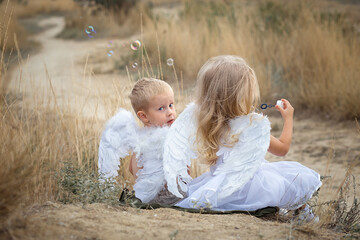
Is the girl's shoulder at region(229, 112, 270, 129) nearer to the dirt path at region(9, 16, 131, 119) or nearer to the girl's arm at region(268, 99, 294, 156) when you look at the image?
the girl's arm at region(268, 99, 294, 156)

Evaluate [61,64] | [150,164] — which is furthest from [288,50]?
[61,64]

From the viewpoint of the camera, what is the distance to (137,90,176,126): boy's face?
277cm

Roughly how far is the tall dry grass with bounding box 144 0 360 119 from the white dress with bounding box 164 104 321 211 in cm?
304

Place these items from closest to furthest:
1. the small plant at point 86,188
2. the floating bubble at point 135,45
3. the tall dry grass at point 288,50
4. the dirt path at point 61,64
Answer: the small plant at point 86,188, the floating bubble at point 135,45, the tall dry grass at point 288,50, the dirt path at point 61,64

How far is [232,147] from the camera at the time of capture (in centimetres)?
265

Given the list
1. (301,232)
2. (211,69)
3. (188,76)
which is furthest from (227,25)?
(301,232)

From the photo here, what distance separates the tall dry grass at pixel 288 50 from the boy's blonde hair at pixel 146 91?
3316 mm

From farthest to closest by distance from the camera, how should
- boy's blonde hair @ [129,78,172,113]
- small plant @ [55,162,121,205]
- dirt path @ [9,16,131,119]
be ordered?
dirt path @ [9,16,131,119], boy's blonde hair @ [129,78,172,113], small plant @ [55,162,121,205]

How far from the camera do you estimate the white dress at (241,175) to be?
2588 mm

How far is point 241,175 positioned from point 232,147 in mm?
167

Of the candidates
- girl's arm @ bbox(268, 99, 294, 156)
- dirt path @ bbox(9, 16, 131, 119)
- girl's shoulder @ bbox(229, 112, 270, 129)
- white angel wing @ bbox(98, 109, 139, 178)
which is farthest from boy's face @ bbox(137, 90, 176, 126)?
dirt path @ bbox(9, 16, 131, 119)

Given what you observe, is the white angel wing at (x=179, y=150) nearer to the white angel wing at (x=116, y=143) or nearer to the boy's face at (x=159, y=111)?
the boy's face at (x=159, y=111)

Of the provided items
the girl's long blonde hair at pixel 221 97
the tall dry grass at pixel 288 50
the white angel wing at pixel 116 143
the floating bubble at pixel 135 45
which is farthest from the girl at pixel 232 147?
the tall dry grass at pixel 288 50

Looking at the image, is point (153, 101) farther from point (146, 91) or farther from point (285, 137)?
point (285, 137)
